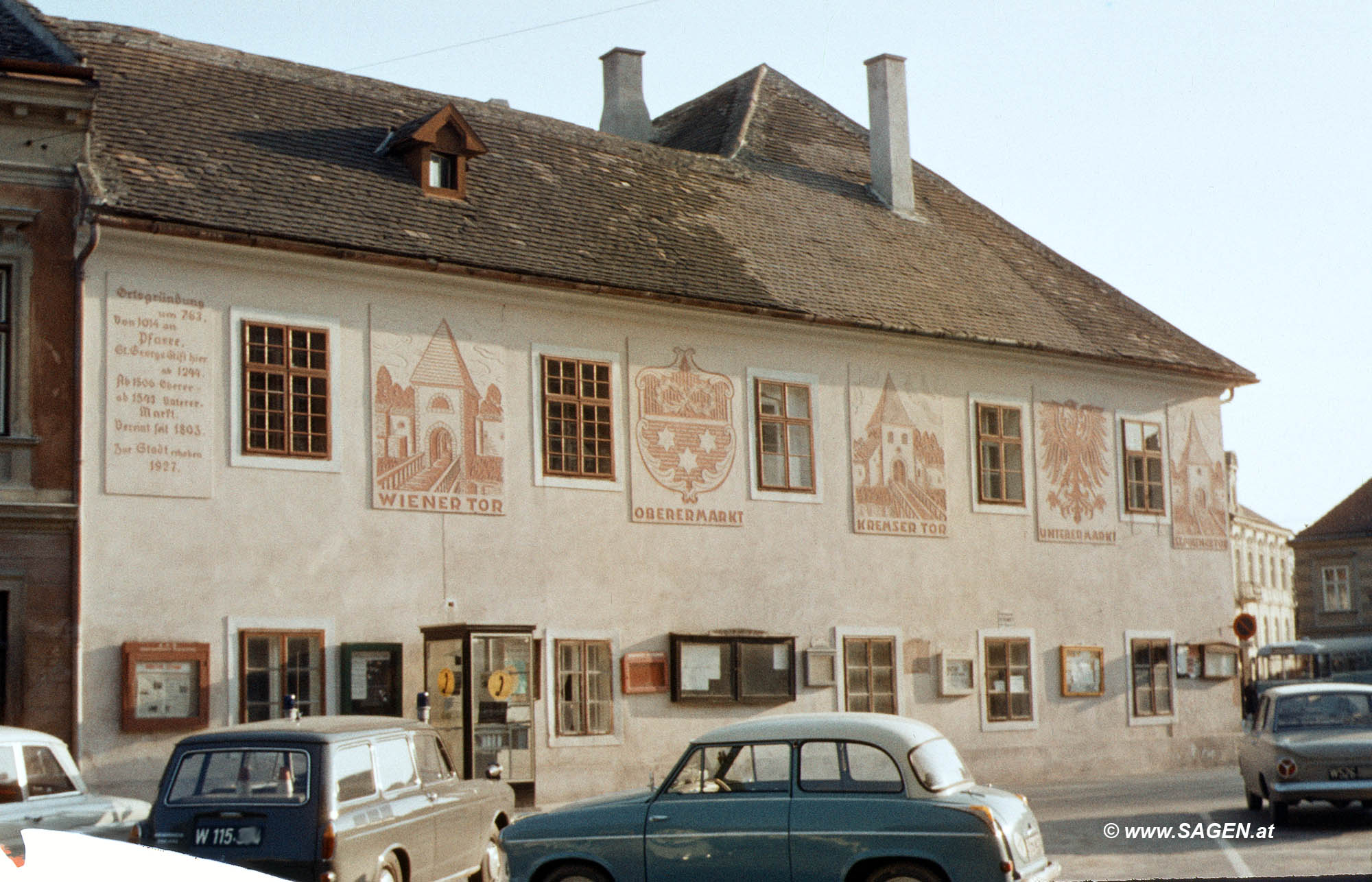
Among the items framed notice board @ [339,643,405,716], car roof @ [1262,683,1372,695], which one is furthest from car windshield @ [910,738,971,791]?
framed notice board @ [339,643,405,716]

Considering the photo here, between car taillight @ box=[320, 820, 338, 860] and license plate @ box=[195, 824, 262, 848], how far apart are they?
0.45 m

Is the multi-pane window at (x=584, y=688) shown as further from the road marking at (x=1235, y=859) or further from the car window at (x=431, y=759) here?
the road marking at (x=1235, y=859)

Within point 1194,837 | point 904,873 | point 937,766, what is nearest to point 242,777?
point 904,873

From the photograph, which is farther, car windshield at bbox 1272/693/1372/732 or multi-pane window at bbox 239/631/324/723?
multi-pane window at bbox 239/631/324/723

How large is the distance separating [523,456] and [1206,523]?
1430cm

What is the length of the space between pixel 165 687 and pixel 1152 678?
17.2 meters

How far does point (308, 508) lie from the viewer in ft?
64.1

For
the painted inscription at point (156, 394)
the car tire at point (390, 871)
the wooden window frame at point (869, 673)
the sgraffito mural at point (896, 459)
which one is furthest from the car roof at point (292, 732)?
the sgraffito mural at point (896, 459)

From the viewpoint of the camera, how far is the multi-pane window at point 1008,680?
84.8 feet

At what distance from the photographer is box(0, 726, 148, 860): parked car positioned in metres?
11.5

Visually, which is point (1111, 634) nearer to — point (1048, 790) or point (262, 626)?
point (1048, 790)

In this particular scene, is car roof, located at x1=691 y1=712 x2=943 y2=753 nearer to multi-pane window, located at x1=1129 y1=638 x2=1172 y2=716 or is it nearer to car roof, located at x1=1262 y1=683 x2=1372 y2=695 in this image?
car roof, located at x1=1262 y1=683 x2=1372 y2=695

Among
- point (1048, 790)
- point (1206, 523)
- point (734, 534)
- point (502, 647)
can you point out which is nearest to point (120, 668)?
point (502, 647)

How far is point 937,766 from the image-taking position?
35.3ft
